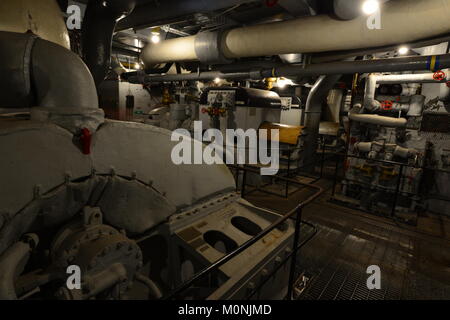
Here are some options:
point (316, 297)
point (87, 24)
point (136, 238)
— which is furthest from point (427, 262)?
point (87, 24)

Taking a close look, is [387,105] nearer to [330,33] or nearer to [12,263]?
[330,33]

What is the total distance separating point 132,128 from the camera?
174 cm

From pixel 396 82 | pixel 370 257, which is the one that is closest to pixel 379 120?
pixel 396 82

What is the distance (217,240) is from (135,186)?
106 cm

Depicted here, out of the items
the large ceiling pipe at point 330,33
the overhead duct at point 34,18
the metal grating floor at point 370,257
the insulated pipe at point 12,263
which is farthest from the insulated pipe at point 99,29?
the metal grating floor at point 370,257

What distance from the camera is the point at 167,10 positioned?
132 inches

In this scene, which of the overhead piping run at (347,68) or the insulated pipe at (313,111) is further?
the insulated pipe at (313,111)

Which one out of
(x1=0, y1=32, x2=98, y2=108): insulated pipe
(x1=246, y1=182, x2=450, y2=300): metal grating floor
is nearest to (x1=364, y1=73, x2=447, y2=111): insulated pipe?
(x1=246, y1=182, x2=450, y2=300): metal grating floor

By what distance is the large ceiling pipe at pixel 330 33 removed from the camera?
244 centimetres

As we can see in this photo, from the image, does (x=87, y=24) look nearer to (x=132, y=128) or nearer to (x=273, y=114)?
(x=132, y=128)

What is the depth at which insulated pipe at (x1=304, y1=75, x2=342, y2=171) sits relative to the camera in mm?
6184

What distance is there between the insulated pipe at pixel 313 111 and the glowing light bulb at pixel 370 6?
144 inches

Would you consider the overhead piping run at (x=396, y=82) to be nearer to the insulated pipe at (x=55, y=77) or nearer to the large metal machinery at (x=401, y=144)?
the large metal machinery at (x=401, y=144)
